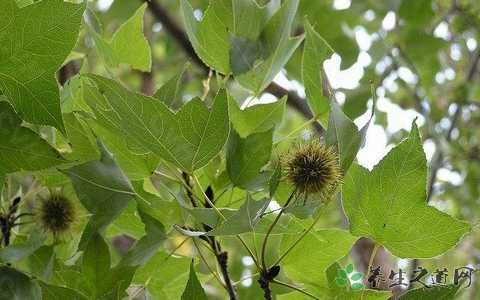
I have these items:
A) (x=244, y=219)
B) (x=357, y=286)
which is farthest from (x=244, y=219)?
(x=357, y=286)

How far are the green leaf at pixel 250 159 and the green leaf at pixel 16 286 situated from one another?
295mm

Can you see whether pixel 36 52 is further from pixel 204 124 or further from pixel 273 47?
pixel 273 47

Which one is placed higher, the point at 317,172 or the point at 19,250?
the point at 317,172

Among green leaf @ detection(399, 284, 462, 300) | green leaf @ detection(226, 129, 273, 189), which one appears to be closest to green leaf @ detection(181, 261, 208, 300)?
green leaf @ detection(226, 129, 273, 189)

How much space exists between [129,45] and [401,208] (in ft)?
1.70

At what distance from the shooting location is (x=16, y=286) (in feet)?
3.13

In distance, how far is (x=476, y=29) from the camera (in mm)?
2531

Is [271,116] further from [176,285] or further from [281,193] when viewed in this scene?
[176,285]

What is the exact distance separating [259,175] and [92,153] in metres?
0.23

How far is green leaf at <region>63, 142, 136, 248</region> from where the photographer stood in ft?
3.07

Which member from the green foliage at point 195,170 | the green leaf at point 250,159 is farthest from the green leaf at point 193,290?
the green leaf at point 250,159

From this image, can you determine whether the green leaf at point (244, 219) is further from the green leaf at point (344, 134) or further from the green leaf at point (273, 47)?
the green leaf at point (273, 47)

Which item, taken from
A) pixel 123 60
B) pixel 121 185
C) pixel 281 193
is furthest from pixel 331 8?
pixel 121 185

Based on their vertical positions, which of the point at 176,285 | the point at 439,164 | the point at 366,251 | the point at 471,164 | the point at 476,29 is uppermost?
the point at 476,29
